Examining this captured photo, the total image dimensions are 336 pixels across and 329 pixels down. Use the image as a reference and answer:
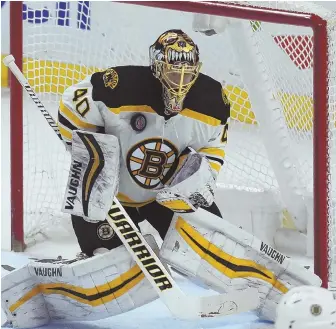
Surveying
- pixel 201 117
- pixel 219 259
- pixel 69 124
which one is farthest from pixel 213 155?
pixel 69 124

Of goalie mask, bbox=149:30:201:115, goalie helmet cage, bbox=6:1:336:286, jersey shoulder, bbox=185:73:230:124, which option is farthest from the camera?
goalie helmet cage, bbox=6:1:336:286

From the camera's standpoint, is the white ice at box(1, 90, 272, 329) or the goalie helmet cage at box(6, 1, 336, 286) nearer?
the white ice at box(1, 90, 272, 329)

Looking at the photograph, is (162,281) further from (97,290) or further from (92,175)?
(92,175)

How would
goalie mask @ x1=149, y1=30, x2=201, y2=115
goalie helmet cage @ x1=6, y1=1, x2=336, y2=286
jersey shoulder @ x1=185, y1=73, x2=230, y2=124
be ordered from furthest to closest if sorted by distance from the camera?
goalie helmet cage @ x1=6, y1=1, x2=336, y2=286 < jersey shoulder @ x1=185, y1=73, x2=230, y2=124 < goalie mask @ x1=149, y1=30, x2=201, y2=115

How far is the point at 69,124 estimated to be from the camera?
6.00 ft

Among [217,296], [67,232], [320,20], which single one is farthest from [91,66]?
[217,296]

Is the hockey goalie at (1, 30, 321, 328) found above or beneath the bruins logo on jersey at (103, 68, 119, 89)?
beneath

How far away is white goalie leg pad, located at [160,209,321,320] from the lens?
1.85 metres

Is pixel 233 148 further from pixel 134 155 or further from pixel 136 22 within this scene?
pixel 134 155

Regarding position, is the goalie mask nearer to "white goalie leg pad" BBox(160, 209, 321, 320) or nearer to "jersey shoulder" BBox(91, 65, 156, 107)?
"jersey shoulder" BBox(91, 65, 156, 107)

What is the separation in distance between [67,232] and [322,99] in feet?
3.15

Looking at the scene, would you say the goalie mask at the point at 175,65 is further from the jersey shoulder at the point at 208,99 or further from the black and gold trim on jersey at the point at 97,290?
the black and gold trim on jersey at the point at 97,290

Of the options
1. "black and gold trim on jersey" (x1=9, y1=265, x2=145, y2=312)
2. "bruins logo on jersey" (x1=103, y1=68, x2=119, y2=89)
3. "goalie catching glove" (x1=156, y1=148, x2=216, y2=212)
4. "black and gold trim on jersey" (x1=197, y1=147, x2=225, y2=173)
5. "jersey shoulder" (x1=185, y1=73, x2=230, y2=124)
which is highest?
"bruins logo on jersey" (x1=103, y1=68, x2=119, y2=89)

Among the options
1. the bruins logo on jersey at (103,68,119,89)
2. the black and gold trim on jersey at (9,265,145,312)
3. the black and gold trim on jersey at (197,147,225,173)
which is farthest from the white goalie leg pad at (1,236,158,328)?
the bruins logo on jersey at (103,68,119,89)
